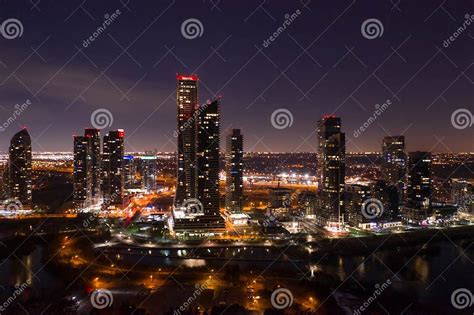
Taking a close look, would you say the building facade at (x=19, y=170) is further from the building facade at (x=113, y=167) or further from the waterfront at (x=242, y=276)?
the waterfront at (x=242, y=276)

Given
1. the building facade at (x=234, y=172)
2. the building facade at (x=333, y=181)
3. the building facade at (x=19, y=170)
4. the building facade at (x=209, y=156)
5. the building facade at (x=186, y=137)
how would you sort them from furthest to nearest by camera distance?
the building facade at (x=19, y=170) → the building facade at (x=234, y=172) → the building facade at (x=186, y=137) → the building facade at (x=333, y=181) → the building facade at (x=209, y=156)

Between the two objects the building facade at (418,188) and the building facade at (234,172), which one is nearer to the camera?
the building facade at (418,188)

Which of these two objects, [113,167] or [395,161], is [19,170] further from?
[395,161]

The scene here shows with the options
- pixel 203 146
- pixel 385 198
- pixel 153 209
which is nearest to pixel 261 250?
pixel 203 146

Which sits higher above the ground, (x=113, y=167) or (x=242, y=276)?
(x=113, y=167)

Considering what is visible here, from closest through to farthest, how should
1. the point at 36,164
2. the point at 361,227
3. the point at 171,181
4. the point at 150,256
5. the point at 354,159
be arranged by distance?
the point at 150,256 → the point at 361,227 → the point at 171,181 → the point at 36,164 → the point at 354,159

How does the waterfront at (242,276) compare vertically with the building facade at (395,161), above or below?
below

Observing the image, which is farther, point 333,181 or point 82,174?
point 82,174

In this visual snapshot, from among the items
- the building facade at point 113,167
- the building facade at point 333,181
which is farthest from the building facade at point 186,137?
the building facade at point 333,181

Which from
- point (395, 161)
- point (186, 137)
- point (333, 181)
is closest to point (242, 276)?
point (333, 181)

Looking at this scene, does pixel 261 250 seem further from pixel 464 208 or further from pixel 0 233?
pixel 464 208

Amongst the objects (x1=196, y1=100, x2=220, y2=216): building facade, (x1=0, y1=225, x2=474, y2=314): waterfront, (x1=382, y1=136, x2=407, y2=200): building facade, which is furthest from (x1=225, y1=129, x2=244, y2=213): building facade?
(x1=382, y1=136, x2=407, y2=200): building facade
